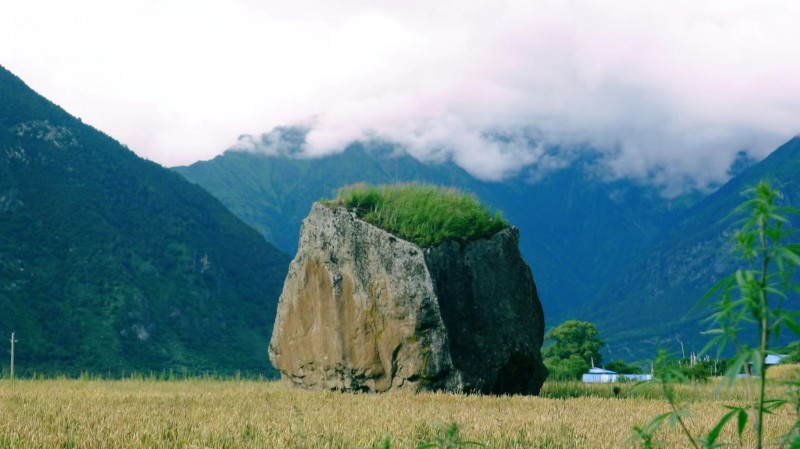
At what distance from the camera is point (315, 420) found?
8.98 metres

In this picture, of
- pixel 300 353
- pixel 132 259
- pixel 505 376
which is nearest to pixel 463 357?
pixel 505 376

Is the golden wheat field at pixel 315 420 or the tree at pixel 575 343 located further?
the tree at pixel 575 343

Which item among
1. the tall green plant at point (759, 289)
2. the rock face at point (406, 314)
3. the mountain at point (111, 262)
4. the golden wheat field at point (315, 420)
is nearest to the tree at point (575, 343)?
the mountain at point (111, 262)

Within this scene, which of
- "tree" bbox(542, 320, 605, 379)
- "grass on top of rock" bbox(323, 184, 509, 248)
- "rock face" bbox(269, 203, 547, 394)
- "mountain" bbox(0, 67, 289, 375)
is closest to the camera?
"rock face" bbox(269, 203, 547, 394)

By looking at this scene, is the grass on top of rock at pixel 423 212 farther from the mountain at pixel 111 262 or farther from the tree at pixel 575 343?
the mountain at pixel 111 262

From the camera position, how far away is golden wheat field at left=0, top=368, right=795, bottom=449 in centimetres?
731

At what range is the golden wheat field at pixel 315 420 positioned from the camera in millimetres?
7309

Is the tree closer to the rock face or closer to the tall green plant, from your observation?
the rock face

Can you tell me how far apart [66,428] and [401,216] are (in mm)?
8386

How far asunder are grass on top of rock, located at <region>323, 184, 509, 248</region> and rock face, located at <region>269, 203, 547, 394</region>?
0.24m

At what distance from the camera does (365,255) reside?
15.1 m

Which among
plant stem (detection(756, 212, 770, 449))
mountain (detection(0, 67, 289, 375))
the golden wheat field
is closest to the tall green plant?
plant stem (detection(756, 212, 770, 449))

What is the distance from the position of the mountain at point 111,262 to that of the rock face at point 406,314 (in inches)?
1772

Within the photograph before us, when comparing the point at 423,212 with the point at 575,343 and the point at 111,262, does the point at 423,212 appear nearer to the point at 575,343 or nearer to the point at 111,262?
the point at 575,343
